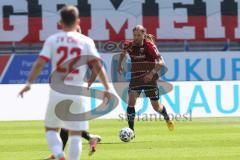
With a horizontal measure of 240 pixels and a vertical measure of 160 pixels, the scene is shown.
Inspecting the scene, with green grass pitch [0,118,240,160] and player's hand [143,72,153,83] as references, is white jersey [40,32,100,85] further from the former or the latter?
player's hand [143,72,153,83]

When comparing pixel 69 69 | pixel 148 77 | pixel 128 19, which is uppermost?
pixel 128 19

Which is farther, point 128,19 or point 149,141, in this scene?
point 128,19

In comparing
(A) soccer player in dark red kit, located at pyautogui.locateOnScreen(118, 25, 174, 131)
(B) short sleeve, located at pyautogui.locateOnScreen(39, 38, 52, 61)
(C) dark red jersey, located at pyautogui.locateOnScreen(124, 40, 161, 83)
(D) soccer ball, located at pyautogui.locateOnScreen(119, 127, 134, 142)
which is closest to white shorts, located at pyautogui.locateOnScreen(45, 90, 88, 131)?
(B) short sleeve, located at pyautogui.locateOnScreen(39, 38, 52, 61)

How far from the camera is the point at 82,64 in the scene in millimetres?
7312

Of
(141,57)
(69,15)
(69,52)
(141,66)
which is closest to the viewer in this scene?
(69,15)

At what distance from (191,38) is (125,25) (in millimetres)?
3145

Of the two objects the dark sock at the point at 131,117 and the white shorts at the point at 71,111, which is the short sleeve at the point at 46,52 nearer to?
the white shorts at the point at 71,111

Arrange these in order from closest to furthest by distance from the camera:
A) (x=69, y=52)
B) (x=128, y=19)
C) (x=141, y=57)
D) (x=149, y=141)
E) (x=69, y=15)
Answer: (x=69, y=15)
(x=69, y=52)
(x=149, y=141)
(x=141, y=57)
(x=128, y=19)

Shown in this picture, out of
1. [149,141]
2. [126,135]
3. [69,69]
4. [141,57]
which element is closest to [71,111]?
[69,69]

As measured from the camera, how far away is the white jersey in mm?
7133

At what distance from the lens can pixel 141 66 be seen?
1287cm

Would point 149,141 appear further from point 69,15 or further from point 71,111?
point 69,15

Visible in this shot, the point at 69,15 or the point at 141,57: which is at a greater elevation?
the point at 69,15

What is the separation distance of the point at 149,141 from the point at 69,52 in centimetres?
505
